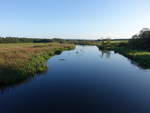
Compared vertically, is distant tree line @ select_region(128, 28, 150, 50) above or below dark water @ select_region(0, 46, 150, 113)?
above

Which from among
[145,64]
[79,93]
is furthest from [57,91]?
[145,64]

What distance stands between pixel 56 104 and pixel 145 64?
50.5 feet

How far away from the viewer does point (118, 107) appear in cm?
671

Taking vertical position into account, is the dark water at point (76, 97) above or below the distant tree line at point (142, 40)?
below

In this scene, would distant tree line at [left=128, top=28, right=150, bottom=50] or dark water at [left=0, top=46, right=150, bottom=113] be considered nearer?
dark water at [left=0, top=46, right=150, bottom=113]

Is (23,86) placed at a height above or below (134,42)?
below

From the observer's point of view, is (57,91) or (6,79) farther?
(6,79)

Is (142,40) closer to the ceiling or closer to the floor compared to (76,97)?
closer to the ceiling

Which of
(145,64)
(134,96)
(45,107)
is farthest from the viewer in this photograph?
(145,64)

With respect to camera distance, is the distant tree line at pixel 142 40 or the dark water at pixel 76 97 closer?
the dark water at pixel 76 97

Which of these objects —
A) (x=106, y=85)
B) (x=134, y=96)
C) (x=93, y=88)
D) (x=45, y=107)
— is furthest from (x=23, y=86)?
(x=134, y=96)

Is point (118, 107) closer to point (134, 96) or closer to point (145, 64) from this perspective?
point (134, 96)

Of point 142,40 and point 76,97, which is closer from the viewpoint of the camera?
point 76,97

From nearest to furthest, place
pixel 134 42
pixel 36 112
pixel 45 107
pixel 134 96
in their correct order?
pixel 36 112, pixel 45 107, pixel 134 96, pixel 134 42
